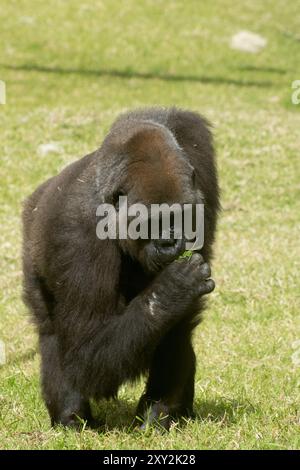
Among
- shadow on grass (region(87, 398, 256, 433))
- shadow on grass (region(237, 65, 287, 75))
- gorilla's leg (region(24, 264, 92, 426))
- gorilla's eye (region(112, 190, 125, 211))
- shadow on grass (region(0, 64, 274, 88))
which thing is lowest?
shadow on grass (region(87, 398, 256, 433))

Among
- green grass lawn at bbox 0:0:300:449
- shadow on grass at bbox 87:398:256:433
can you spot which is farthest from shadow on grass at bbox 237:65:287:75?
shadow on grass at bbox 87:398:256:433

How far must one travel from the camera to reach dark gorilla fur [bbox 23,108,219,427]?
14.0 ft

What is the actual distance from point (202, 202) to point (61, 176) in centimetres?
98

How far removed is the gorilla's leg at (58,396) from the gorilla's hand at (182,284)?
81 centimetres

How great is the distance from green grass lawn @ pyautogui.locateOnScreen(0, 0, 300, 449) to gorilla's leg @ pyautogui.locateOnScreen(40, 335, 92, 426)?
13 cm

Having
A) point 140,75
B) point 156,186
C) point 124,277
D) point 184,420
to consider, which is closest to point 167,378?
point 184,420

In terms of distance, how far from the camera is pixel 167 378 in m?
4.76

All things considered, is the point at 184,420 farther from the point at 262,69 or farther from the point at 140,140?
the point at 262,69

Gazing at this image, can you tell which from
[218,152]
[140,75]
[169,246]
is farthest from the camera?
[140,75]

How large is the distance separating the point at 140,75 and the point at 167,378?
13.5 meters

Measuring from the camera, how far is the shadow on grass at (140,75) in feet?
57.4

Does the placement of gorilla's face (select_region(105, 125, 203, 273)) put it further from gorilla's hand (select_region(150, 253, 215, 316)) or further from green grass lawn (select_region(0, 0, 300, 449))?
green grass lawn (select_region(0, 0, 300, 449))

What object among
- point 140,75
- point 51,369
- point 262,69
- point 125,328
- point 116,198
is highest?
point 262,69

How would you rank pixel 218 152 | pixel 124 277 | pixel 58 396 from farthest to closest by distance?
pixel 218 152, pixel 58 396, pixel 124 277
